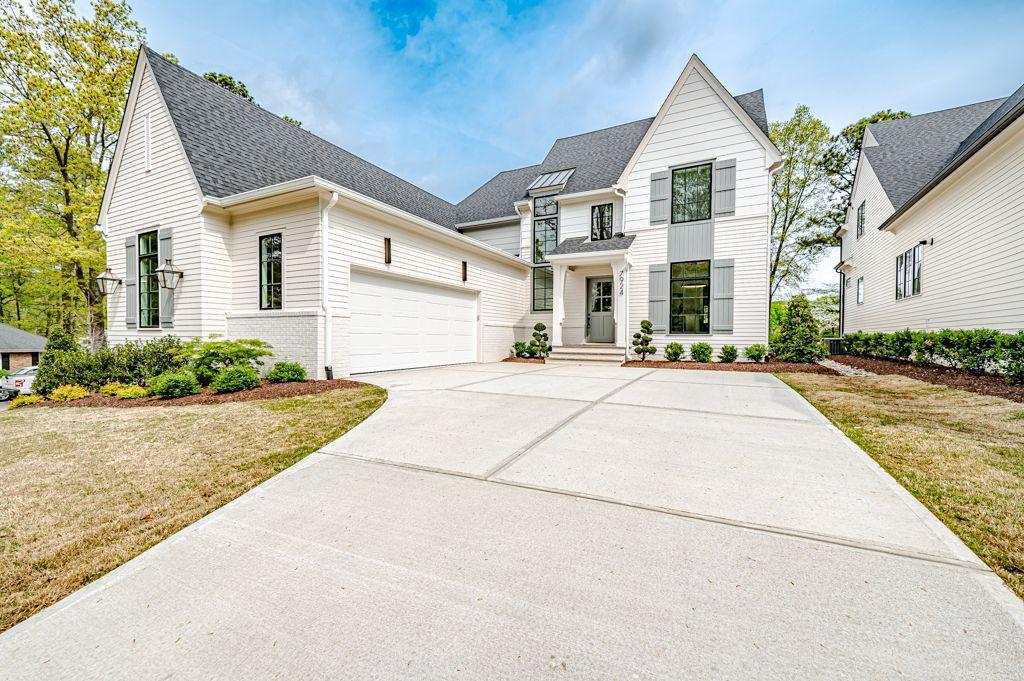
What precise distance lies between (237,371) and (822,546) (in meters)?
8.06

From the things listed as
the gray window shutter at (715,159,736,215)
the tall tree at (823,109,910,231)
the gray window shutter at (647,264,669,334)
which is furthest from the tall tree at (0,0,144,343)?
the tall tree at (823,109,910,231)

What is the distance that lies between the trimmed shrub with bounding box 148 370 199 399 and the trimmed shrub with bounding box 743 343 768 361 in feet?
41.7

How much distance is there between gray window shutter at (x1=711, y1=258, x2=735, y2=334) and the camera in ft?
37.5

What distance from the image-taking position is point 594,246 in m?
12.4

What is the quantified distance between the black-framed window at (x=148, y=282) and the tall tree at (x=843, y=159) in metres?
27.3

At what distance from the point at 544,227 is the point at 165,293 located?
11134 millimetres

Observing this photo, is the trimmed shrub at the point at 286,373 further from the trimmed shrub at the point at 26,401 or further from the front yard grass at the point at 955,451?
the front yard grass at the point at 955,451

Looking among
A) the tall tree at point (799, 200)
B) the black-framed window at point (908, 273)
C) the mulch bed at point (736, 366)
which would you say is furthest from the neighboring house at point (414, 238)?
the tall tree at point (799, 200)

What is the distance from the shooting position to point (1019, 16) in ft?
28.2

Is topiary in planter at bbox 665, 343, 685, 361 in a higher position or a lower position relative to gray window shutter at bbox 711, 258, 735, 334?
lower

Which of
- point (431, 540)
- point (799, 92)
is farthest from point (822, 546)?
point (799, 92)

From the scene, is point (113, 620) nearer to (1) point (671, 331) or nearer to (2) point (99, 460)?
(2) point (99, 460)

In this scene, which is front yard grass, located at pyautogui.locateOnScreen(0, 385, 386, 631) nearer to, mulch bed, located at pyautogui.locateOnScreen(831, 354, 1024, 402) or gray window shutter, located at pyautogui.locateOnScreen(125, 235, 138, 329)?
gray window shutter, located at pyautogui.locateOnScreen(125, 235, 138, 329)

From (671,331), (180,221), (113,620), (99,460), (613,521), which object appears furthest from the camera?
(671,331)
